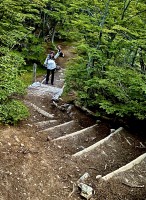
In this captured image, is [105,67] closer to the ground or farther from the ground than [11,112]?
farther from the ground

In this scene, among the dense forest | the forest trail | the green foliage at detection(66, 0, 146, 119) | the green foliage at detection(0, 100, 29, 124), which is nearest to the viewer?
the forest trail

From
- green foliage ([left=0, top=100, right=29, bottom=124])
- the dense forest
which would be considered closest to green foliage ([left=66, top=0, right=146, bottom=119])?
the dense forest

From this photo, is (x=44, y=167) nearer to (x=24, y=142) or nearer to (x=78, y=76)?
(x=24, y=142)

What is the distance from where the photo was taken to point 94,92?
42.5 ft

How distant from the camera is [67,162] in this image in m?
8.02

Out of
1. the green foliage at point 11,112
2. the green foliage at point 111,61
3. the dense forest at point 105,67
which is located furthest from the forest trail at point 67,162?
the green foliage at point 111,61

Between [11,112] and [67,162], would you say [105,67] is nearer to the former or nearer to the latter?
[11,112]

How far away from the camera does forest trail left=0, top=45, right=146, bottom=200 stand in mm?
6867

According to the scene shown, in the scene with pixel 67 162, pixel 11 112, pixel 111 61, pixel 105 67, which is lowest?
pixel 67 162

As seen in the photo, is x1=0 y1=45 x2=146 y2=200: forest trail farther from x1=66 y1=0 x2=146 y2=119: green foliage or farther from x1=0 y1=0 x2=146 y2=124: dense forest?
x1=66 y1=0 x2=146 y2=119: green foliage

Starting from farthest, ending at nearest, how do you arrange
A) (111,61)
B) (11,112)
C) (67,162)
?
(111,61) < (11,112) < (67,162)

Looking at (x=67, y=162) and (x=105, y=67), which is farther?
(x=105, y=67)

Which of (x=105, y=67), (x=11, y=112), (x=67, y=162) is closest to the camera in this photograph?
(x=67, y=162)

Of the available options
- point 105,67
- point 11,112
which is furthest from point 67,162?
point 105,67
